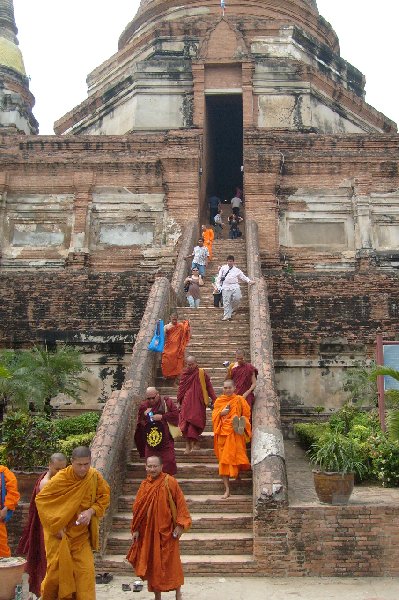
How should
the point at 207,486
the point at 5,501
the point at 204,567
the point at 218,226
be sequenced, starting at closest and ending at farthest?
the point at 5,501 < the point at 204,567 < the point at 207,486 < the point at 218,226

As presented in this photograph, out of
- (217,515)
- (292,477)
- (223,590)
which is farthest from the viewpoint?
(292,477)

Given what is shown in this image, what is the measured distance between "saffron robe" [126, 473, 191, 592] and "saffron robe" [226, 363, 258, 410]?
109 inches

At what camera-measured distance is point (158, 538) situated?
18.5ft

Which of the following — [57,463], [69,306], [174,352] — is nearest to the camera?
[57,463]

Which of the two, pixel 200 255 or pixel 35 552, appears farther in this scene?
pixel 200 255

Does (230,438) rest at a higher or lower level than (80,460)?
higher

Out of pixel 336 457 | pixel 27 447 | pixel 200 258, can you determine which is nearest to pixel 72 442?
pixel 27 447

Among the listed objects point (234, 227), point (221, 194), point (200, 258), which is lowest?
point (200, 258)

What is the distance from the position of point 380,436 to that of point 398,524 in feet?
8.88

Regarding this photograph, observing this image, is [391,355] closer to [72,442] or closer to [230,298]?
[230,298]

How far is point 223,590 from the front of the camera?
6.11 m

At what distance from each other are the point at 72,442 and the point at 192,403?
1.94 metres

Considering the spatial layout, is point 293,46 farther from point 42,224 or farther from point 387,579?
point 387,579

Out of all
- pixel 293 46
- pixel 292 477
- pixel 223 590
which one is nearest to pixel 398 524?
pixel 223 590
